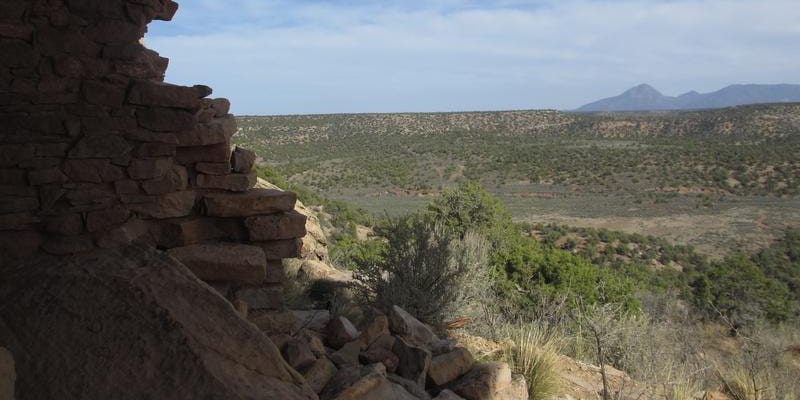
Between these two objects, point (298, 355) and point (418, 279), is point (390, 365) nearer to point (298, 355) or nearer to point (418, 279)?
point (298, 355)

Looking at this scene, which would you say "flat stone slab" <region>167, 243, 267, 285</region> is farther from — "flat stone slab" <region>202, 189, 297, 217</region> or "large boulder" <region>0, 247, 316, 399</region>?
"large boulder" <region>0, 247, 316, 399</region>

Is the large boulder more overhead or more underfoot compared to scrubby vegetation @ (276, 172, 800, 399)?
more overhead

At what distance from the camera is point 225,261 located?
13.9 ft

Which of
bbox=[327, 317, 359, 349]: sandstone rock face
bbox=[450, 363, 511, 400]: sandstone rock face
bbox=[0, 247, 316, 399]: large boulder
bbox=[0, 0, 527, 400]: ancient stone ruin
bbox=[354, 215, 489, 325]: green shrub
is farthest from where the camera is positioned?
bbox=[354, 215, 489, 325]: green shrub

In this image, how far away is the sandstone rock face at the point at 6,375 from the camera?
2.79 meters

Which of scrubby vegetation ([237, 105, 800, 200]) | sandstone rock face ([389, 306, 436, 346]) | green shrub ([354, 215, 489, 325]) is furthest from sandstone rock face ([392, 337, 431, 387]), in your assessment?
scrubby vegetation ([237, 105, 800, 200])

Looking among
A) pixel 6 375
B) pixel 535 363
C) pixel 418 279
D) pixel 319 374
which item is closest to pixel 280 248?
pixel 319 374

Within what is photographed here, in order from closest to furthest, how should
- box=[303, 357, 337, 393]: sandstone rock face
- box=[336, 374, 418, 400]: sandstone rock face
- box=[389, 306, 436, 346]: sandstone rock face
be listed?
1. box=[336, 374, 418, 400]: sandstone rock face
2. box=[303, 357, 337, 393]: sandstone rock face
3. box=[389, 306, 436, 346]: sandstone rock face

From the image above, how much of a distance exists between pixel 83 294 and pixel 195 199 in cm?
113

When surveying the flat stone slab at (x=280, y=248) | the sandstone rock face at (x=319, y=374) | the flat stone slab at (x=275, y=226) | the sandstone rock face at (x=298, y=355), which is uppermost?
the flat stone slab at (x=275, y=226)

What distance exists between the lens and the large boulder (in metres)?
2.95

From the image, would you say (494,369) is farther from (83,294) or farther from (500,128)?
(500,128)

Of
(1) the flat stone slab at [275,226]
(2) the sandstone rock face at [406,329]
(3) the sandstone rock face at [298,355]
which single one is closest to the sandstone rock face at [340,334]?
(2) the sandstone rock face at [406,329]

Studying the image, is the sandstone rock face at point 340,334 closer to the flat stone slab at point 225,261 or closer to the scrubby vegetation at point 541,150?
the flat stone slab at point 225,261
